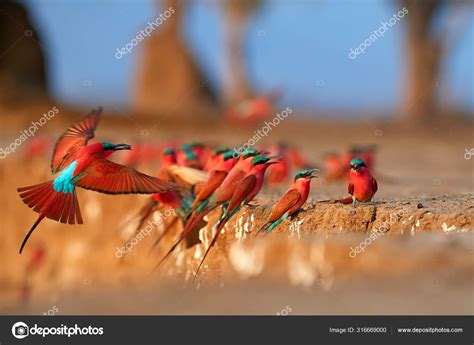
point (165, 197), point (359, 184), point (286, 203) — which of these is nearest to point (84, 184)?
point (165, 197)

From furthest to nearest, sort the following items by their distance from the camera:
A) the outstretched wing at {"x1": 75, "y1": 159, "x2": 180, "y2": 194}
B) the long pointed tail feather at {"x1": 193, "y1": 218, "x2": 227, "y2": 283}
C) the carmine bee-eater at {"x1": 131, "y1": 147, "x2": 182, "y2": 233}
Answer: the carmine bee-eater at {"x1": 131, "y1": 147, "x2": 182, "y2": 233} → the long pointed tail feather at {"x1": 193, "y1": 218, "x2": 227, "y2": 283} → the outstretched wing at {"x1": 75, "y1": 159, "x2": 180, "y2": 194}

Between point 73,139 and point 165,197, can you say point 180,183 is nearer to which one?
point 165,197

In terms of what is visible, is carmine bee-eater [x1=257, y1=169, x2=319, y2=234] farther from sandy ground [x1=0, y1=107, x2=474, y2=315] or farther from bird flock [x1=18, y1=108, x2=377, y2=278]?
sandy ground [x1=0, y1=107, x2=474, y2=315]

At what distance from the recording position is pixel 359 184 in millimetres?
3836

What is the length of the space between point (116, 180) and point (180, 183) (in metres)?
0.62

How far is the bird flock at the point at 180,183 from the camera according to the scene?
3344mm

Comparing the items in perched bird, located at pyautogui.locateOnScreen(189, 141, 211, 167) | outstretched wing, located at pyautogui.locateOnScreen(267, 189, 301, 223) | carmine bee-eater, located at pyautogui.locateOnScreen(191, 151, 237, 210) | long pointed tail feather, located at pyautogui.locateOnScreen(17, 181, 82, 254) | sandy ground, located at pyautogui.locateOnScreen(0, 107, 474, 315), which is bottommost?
long pointed tail feather, located at pyautogui.locateOnScreen(17, 181, 82, 254)

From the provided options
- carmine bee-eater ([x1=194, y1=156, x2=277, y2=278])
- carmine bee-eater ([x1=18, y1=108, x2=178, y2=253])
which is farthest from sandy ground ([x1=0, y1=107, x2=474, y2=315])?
carmine bee-eater ([x1=18, y1=108, x2=178, y2=253])

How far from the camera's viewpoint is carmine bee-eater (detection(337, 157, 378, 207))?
3.75 meters

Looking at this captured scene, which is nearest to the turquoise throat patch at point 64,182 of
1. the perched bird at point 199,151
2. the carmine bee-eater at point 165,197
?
the carmine bee-eater at point 165,197

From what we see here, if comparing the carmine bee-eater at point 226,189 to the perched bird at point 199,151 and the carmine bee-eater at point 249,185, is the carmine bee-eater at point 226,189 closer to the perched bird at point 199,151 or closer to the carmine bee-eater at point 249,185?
the carmine bee-eater at point 249,185

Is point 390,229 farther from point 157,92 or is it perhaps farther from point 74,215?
point 157,92
